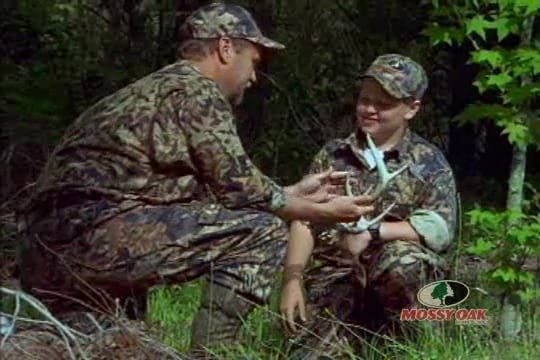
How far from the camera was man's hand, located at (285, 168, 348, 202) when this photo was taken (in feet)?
16.8

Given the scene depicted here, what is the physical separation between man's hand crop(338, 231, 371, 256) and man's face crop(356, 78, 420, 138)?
0.43 metres

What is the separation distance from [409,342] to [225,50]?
1.38 metres

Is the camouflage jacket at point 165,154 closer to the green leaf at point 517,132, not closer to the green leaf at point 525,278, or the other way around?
the green leaf at point 517,132

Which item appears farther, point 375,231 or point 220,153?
point 375,231

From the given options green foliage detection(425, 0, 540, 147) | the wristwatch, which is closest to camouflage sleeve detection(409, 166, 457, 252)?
the wristwatch

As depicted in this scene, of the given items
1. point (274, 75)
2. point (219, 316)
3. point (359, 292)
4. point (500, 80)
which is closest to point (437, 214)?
point (359, 292)

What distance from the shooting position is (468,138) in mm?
10344

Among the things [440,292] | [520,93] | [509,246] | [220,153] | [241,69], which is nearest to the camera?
[220,153]

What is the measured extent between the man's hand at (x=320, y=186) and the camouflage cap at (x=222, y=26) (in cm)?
58

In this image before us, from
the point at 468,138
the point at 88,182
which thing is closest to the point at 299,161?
the point at 468,138

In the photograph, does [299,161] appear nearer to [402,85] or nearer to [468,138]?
[468,138]

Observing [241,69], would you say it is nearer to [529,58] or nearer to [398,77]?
[398,77]

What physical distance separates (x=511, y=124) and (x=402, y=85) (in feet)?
1.79

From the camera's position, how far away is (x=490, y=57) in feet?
18.2
